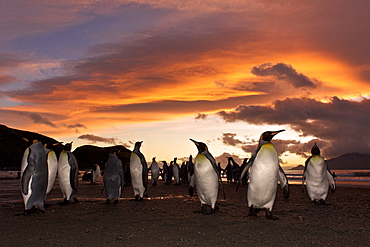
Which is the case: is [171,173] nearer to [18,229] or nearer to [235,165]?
[235,165]

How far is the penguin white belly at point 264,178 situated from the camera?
8.33m

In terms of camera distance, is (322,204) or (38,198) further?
(322,204)

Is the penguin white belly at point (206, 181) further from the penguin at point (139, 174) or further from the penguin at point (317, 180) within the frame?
the penguin at point (317, 180)

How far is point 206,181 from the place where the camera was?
939 centimetres

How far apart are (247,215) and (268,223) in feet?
3.65

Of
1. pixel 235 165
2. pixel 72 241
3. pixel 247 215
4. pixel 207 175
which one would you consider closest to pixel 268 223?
pixel 247 215

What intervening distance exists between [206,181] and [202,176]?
0.17m

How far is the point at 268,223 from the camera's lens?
7.70 metres

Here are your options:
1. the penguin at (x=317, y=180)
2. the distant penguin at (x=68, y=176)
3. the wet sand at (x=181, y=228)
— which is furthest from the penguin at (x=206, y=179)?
the distant penguin at (x=68, y=176)

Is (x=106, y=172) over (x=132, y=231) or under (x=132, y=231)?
over

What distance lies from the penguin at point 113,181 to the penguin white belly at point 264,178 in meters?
5.16

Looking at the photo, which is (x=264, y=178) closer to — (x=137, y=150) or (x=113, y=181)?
(x=113, y=181)

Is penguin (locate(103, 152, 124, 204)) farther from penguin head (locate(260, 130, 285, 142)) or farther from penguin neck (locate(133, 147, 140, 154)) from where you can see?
penguin head (locate(260, 130, 285, 142))

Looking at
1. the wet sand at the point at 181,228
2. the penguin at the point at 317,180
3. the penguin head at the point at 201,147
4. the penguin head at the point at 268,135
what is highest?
the penguin head at the point at 268,135
